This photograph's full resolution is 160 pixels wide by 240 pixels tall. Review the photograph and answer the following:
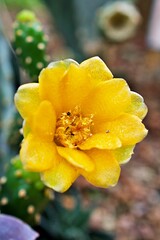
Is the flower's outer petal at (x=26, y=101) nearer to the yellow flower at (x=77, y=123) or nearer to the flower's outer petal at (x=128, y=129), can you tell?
the yellow flower at (x=77, y=123)

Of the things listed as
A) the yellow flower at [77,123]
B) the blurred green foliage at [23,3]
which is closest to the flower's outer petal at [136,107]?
the yellow flower at [77,123]

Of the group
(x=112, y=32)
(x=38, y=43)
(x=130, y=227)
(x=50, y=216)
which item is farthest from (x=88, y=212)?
(x=112, y=32)

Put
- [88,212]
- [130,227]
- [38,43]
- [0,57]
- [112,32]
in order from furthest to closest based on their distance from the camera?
[112,32] → [130,227] → [0,57] → [88,212] → [38,43]

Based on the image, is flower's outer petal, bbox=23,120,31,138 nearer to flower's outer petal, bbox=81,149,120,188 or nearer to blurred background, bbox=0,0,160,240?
flower's outer petal, bbox=81,149,120,188

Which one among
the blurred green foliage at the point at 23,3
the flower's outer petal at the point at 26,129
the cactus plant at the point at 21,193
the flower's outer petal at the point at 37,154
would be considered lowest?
the blurred green foliage at the point at 23,3

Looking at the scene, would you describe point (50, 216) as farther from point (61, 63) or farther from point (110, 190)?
point (61, 63)

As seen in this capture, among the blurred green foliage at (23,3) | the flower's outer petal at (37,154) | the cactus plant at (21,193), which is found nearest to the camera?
the flower's outer petal at (37,154)
